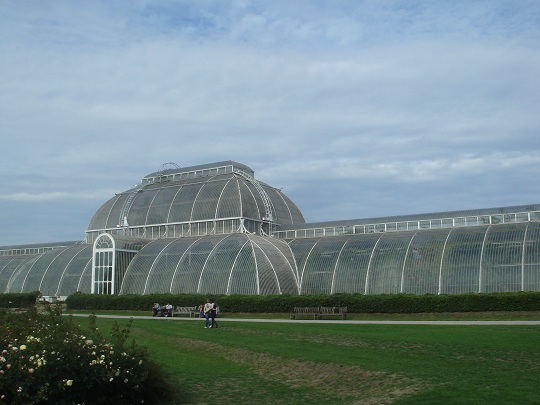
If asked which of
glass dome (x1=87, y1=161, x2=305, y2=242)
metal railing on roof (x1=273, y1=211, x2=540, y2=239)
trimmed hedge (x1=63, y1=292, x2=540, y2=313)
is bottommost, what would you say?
trimmed hedge (x1=63, y1=292, x2=540, y2=313)

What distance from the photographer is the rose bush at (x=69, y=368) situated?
15.0 m

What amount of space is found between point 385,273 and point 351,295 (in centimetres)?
780

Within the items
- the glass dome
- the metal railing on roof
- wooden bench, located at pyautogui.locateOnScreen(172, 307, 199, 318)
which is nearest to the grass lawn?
wooden bench, located at pyautogui.locateOnScreen(172, 307, 199, 318)

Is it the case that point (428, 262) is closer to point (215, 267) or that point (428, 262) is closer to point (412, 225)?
point (412, 225)

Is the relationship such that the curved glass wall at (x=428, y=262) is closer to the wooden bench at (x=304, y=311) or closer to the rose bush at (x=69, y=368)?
the wooden bench at (x=304, y=311)

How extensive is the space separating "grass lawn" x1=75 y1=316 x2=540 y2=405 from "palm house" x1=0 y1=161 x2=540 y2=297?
2386 centimetres

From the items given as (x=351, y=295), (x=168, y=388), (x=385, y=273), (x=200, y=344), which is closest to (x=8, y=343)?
(x=168, y=388)

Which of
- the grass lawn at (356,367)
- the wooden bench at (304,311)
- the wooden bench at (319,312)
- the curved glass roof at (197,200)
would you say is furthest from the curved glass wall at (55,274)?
the grass lawn at (356,367)

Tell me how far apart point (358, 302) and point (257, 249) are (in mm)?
15488

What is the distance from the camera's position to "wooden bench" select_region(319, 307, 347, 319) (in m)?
44.8

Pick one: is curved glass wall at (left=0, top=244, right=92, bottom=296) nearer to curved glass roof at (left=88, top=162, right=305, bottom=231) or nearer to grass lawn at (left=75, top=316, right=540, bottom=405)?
curved glass roof at (left=88, top=162, right=305, bottom=231)

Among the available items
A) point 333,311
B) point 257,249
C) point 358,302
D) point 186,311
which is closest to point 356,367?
point 333,311

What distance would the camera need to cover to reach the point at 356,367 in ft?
67.1

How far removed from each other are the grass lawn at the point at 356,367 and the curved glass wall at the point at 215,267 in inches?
1138
